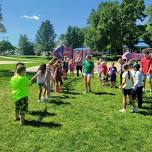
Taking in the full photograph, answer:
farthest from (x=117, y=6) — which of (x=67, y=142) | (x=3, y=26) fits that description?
(x=67, y=142)

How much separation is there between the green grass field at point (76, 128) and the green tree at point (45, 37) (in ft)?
530

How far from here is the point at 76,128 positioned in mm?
10992

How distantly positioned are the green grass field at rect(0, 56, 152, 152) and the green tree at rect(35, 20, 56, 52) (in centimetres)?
16163

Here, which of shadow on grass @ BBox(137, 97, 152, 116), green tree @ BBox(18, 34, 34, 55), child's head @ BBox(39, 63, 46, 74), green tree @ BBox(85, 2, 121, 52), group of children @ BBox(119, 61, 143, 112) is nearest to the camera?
group of children @ BBox(119, 61, 143, 112)

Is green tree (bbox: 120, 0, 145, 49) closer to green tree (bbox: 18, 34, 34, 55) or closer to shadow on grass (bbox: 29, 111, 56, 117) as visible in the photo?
shadow on grass (bbox: 29, 111, 56, 117)

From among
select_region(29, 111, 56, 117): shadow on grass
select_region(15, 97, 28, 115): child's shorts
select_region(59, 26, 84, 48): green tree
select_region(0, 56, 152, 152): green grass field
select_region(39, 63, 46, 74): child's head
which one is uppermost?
select_region(59, 26, 84, 48): green tree

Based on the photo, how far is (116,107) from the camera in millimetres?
14641

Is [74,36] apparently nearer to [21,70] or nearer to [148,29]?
[148,29]

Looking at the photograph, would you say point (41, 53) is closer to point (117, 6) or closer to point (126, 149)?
point (117, 6)

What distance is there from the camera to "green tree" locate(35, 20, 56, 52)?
177988mm

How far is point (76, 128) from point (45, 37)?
577 ft

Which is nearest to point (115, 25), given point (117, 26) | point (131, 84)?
point (117, 26)

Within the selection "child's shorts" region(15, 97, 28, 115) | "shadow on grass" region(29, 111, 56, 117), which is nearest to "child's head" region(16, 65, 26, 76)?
"child's shorts" region(15, 97, 28, 115)

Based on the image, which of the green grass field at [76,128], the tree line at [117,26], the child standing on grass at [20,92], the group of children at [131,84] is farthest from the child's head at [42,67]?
the tree line at [117,26]
